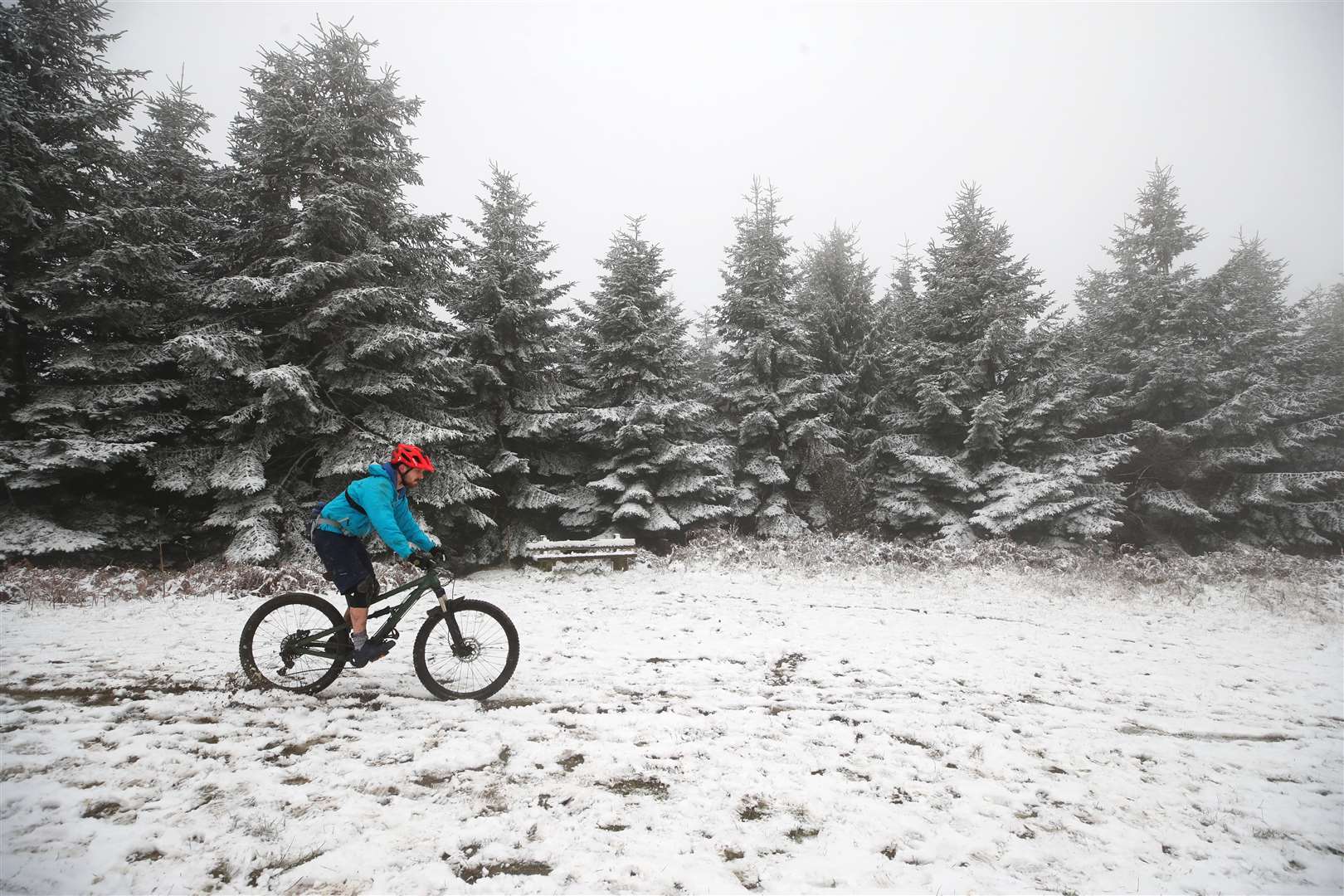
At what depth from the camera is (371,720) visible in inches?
186

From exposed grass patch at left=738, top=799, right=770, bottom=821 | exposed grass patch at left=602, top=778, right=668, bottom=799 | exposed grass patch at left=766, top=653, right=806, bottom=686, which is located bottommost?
exposed grass patch at left=738, top=799, right=770, bottom=821

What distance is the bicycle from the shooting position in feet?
17.0

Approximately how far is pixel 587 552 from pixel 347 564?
9.32 meters

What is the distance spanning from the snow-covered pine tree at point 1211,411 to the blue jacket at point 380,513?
22.5 m

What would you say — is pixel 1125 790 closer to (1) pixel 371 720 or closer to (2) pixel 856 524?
(1) pixel 371 720

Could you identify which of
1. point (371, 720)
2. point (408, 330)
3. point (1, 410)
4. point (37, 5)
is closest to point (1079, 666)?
point (371, 720)

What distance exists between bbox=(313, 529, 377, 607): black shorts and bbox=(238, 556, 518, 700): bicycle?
148 mm

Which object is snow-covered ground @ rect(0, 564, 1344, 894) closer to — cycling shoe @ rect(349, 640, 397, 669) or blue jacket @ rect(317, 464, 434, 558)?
cycling shoe @ rect(349, 640, 397, 669)

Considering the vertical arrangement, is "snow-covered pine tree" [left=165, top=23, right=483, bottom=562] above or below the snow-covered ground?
above

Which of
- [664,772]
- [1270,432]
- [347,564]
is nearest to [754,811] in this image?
[664,772]

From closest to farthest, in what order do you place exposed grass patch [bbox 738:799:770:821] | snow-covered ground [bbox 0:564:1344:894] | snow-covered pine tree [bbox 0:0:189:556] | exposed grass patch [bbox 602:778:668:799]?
snow-covered ground [bbox 0:564:1344:894], exposed grass patch [bbox 738:799:770:821], exposed grass patch [bbox 602:778:668:799], snow-covered pine tree [bbox 0:0:189:556]

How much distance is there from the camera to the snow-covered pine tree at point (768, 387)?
61.3 ft

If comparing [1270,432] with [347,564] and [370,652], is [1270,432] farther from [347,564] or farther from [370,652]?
[347,564]

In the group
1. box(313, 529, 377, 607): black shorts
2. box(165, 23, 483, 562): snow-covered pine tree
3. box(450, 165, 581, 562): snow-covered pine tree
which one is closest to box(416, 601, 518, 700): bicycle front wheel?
box(313, 529, 377, 607): black shorts
